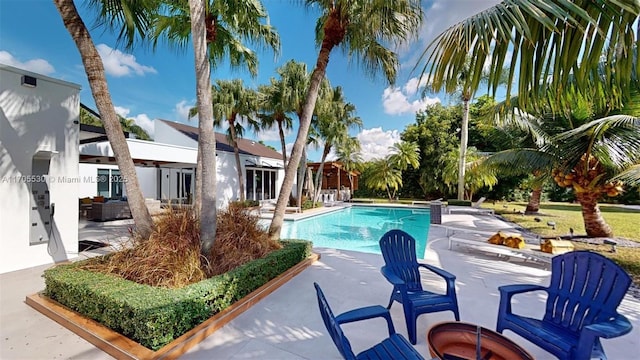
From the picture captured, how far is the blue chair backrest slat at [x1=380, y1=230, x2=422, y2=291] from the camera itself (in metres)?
4.15

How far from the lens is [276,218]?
6.61m

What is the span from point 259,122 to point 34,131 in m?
13.0

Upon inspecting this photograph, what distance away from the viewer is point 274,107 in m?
16.0

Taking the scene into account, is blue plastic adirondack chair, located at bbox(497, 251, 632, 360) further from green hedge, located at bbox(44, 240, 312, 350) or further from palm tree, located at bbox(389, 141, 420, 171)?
palm tree, located at bbox(389, 141, 420, 171)

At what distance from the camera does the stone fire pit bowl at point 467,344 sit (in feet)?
8.16

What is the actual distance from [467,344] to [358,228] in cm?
1172

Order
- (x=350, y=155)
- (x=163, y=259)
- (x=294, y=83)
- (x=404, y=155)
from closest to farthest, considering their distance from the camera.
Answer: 1. (x=163, y=259)
2. (x=294, y=83)
3. (x=350, y=155)
4. (x=404, y=155)

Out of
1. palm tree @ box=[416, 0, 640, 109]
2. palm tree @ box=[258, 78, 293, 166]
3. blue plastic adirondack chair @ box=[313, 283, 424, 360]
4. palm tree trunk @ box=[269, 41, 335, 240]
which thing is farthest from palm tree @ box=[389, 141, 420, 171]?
blue plastic adirondack chair @ box=[313, 283, 424, 360]

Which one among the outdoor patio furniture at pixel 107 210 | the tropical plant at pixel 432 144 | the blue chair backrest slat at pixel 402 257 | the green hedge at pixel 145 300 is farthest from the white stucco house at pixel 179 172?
the tropical plant at pixel 432 144

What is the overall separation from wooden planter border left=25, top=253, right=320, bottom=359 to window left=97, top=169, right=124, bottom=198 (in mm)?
17477

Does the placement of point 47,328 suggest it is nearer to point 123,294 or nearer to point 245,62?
point 123,294

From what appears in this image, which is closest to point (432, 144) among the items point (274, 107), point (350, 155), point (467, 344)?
point (350, 155)

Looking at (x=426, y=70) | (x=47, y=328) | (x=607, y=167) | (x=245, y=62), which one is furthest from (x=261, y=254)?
(x=607, y=167)

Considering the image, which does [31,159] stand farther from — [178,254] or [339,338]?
[339,338]
